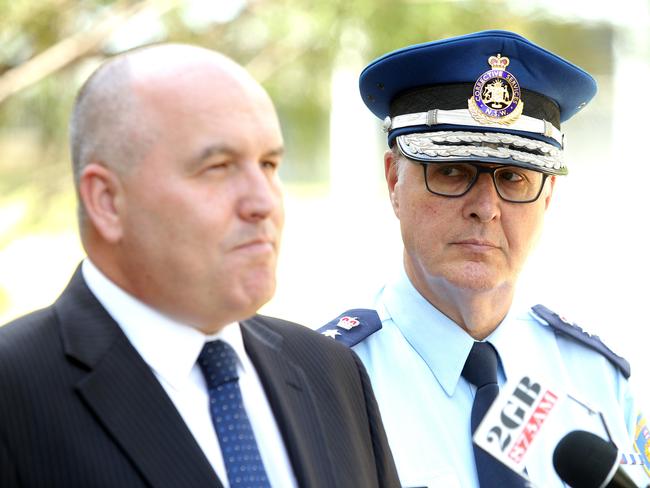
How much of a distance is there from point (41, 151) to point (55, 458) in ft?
7.89

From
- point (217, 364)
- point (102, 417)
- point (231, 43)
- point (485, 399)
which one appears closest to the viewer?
point (102, 417)

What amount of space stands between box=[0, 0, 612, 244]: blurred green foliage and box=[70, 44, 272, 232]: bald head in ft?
5.85

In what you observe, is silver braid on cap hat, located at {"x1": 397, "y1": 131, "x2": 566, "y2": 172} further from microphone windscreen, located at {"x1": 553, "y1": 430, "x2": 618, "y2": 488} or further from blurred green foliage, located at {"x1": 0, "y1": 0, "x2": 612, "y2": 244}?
blurred green foliage, located at {"x1": 0, "y1": 0, "x2": 612, "y2": 244}

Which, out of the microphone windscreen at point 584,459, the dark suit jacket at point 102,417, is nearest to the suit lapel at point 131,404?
the dark suit jacket at point 102,417

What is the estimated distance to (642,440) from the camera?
6.68 ft

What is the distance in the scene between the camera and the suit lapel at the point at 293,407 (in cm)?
142

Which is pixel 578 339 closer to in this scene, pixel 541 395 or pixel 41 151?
pixel 541 395

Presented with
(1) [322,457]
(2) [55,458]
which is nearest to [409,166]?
(1) [322,457]

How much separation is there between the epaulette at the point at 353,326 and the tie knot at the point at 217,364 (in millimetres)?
650

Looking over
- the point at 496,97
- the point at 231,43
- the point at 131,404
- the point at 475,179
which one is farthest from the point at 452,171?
the point at 231,43

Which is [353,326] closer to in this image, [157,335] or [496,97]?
[496,97]

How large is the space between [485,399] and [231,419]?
714 mm

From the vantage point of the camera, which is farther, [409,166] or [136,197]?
[409,166]

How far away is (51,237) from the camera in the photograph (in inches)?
147
